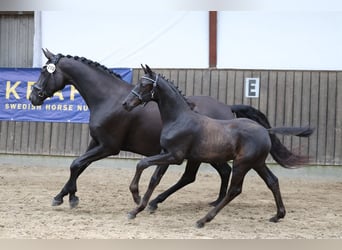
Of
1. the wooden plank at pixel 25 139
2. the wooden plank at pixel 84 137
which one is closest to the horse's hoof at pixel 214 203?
the wooden plank at pixel 84 137

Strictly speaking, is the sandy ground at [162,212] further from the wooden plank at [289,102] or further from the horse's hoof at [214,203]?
the wooden plank at [289,102]

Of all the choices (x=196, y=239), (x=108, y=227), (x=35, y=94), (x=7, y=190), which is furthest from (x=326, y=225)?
(x=7, y=190)

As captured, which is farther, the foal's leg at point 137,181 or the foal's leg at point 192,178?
the foal's leg at point 192,178

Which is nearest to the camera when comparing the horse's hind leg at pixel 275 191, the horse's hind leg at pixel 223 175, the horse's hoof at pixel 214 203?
the horse's hind leg at pixel 275 191

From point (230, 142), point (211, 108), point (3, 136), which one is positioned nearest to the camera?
point (230, 142)

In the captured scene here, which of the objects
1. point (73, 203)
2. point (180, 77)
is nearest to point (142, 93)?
point (73, 203)

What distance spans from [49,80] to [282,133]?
9.42 feet

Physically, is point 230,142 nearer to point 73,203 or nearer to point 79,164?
point 79,164

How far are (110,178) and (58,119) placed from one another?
2.10 meters

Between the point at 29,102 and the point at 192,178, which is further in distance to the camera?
the point at 29,102

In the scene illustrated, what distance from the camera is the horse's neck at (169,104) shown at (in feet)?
17.9

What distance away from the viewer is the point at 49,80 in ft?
20.5

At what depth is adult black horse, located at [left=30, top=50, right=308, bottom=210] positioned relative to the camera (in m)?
6.04

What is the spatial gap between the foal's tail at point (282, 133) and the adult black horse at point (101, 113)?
6 cm
